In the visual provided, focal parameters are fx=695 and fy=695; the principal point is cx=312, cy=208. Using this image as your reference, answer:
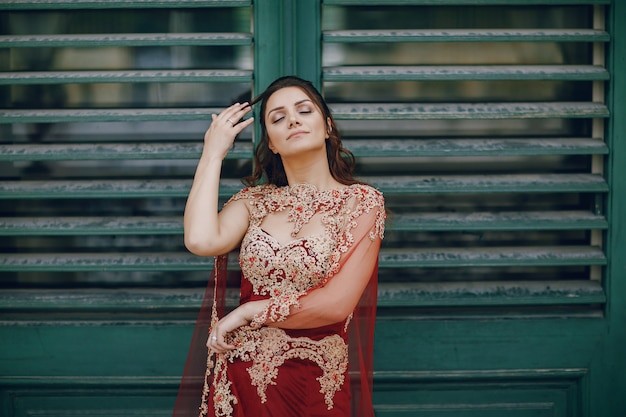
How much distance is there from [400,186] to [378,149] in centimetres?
19

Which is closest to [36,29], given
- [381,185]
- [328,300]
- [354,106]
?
[354,106]

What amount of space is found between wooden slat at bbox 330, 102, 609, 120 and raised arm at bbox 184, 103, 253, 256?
64 centimetres

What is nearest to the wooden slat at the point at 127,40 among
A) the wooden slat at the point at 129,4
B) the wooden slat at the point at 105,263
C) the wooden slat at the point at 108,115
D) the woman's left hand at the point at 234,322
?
the wooden slat at the point at 129,4

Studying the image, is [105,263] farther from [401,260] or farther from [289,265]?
[401,260]

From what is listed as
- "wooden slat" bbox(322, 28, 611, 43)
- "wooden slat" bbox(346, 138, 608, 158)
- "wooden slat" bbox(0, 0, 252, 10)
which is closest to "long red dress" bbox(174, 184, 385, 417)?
"wooden slat" bbox(346, 138, 608, 158)

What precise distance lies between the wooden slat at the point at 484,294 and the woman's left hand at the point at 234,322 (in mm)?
877

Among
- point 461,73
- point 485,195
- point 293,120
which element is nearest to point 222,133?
point 293,120

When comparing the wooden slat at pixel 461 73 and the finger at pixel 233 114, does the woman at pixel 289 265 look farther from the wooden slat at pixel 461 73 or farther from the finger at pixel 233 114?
the wooden slat at pixel 461 73

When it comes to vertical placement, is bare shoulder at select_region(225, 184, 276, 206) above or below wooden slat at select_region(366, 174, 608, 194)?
above

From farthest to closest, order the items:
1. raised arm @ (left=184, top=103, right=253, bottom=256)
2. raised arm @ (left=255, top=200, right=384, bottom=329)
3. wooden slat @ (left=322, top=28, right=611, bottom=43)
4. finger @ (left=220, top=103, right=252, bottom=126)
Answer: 1. wooden slat @ (left=322, top=28, right=611, bottom=43)
2. finger @ (left=220, top=103, right=252, bottom=126)
3. raised arm @ (left=184, top=103, right=253, bottom=256)
4. raised arm @ (left=255, top=200, right=384, bottom=329)

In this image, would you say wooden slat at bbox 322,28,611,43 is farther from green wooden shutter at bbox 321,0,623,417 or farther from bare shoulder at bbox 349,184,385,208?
bare shoulder at bbox 349,184,385,208

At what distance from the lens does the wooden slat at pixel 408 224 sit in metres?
3.02

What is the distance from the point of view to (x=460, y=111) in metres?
3.01

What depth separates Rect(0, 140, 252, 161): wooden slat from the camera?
9.86 feet
